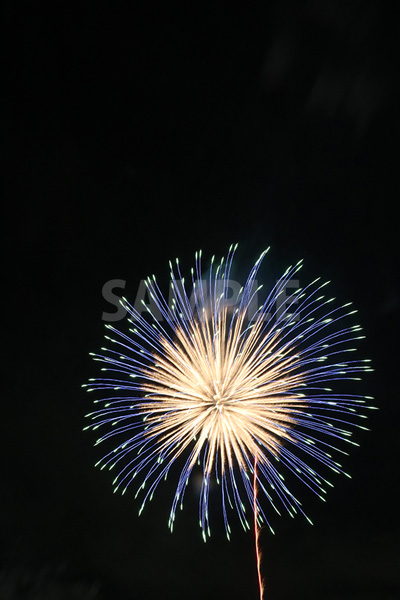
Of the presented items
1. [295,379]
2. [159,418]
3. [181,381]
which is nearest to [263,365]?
[295,379]

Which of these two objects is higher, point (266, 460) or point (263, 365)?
point (263, 365)

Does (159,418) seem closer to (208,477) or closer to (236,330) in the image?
(208,477)

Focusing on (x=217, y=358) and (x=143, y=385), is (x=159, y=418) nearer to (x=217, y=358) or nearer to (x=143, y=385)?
(x=143, y=385)

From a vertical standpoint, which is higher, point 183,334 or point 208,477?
point 183,334

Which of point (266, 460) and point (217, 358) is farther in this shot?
point (266, 460)

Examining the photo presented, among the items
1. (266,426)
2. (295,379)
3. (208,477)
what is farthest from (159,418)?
(295,379)

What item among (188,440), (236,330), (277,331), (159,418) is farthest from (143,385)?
(277,331)

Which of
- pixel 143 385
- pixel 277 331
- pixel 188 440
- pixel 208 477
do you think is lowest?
pixel 208 477

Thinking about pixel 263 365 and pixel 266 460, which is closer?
pixel 263 365
